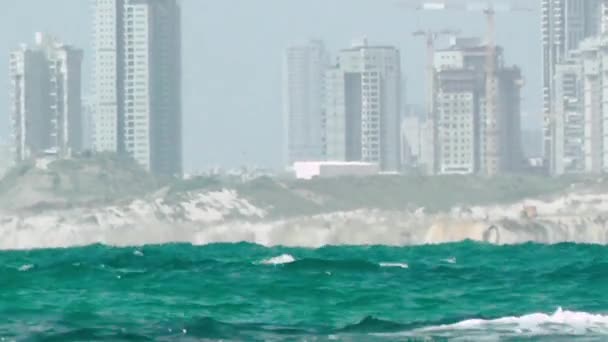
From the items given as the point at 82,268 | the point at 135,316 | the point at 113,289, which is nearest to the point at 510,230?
the point at 82,268

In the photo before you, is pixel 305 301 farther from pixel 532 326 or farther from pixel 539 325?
pixel 532 326

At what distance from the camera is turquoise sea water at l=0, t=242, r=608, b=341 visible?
36.7 m

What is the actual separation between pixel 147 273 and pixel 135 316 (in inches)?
859

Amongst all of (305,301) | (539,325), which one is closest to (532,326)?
(539,325)

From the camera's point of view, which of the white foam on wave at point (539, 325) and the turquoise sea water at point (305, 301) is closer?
the white foam on wave at point (539, 325)

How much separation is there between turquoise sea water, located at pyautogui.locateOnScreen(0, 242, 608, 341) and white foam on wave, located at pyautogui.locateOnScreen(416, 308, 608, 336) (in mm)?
22

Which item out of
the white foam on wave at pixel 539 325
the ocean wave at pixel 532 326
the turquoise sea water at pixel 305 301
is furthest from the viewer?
the turquoise sea water at pixel 305 301

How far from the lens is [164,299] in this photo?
4966 cm

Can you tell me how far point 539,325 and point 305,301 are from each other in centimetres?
1168

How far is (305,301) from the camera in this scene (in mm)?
47844

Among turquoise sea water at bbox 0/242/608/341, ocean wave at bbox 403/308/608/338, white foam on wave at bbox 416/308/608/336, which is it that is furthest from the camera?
turquoise sea water at bbox 0/242/608/341

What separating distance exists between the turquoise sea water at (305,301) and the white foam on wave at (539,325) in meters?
0.02

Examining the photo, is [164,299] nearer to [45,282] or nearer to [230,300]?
[230,300]

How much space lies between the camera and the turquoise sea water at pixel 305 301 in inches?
1446
